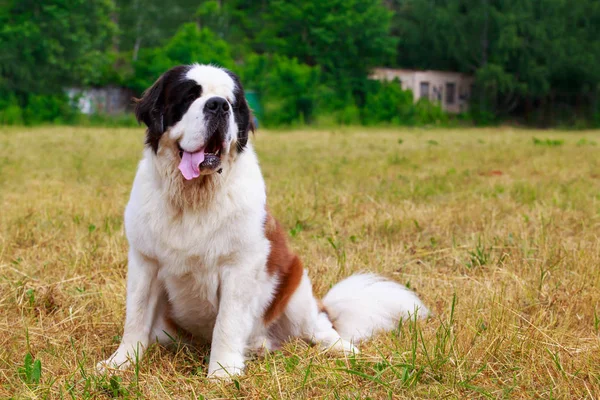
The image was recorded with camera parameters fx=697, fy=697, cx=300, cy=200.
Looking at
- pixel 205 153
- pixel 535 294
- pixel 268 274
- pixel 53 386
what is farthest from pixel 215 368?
pixel 535 294

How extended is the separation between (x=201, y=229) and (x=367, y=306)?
0.96 metres

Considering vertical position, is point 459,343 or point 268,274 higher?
point 268,274

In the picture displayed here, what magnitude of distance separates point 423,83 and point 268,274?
31217 mm

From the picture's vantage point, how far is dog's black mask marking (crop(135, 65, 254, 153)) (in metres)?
2.73

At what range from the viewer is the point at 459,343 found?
2.58 m

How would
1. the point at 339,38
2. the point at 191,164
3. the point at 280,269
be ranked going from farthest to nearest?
the point at 339,38, the point at 280,269, the point at 191,164

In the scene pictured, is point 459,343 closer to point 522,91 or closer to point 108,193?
point 108,193

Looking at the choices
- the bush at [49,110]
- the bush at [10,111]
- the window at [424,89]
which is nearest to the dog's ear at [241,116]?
the bush at [10,111]

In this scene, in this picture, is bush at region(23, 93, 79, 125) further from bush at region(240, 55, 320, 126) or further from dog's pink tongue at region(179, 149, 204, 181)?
dog's pink tongue at region(179, 149, 204, 181)

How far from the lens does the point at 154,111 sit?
2768 millimetres

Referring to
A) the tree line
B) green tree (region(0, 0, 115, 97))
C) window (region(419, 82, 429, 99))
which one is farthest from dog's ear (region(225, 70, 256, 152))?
window (region(419, 82, 429, 99))

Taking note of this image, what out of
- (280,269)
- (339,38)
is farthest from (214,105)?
(339,38)

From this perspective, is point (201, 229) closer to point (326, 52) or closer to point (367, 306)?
point (367, 306)

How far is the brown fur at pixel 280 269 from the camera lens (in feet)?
9.43
